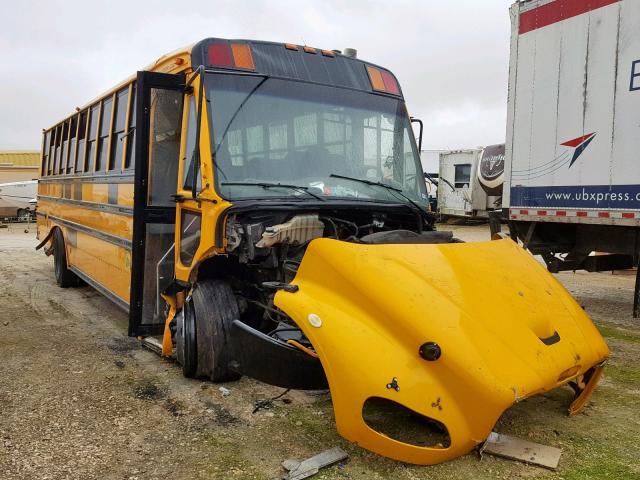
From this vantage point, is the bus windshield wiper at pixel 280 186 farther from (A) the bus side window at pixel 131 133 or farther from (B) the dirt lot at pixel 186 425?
(A) the bus side window at pixel 131 133

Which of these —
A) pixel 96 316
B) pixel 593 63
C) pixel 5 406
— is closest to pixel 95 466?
pixel 5 406

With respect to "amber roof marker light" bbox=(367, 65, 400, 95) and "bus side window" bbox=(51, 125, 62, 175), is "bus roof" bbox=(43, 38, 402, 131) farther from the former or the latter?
"bus side window" bbox=(51, 125, 62, 175)

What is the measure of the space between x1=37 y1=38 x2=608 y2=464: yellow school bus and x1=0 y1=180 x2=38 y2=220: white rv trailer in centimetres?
2412

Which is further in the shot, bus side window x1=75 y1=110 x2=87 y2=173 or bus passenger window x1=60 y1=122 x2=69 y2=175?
bus passenger window x1=60 y1=122 x2=69 y2=175

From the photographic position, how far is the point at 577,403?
398 centimetres

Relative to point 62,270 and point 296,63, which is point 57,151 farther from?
point 296,63

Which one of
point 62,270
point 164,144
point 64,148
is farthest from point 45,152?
point 164,144

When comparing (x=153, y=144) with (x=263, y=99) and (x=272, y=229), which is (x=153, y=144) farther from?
(x=272, y=229)

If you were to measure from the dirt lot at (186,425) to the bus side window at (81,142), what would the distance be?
2.76 metres

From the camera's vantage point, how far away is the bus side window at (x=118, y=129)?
6.09 metres

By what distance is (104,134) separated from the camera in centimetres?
679

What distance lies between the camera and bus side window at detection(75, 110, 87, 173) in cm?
776

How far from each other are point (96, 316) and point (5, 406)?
310cm

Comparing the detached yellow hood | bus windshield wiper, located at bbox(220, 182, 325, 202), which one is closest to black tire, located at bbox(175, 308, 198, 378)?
bus windshield wiper, located at bbox(220, 182, 325, 202)
